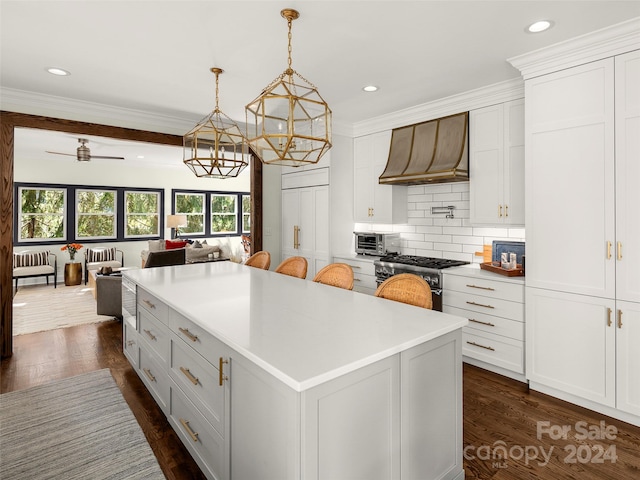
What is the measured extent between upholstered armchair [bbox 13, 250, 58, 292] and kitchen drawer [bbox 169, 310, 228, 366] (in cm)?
654

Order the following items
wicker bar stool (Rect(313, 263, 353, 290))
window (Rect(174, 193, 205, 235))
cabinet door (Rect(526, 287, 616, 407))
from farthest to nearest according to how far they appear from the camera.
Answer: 1. window (Rect(174, 193, 205, 235))
2. wicker bar stool (Rect(313, 263, 353, 290))
3. cabinet door (Rect(526, 287, 616, 407))

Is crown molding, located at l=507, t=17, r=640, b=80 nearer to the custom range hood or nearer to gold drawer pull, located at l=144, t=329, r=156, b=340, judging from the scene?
the custom range hood

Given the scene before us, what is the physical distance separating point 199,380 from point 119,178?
8.16 metres

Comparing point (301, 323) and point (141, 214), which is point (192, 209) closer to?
point (141, 214)

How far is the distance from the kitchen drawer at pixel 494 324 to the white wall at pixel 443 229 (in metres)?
0.79

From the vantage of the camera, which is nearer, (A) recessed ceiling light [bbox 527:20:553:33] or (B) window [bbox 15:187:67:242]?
(A) recessed ceiling light [bbox 527:20:553:33]

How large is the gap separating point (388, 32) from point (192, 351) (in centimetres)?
236

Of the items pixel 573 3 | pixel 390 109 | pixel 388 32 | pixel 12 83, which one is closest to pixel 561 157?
pixel 573 3

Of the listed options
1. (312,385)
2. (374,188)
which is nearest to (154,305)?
(312,385)

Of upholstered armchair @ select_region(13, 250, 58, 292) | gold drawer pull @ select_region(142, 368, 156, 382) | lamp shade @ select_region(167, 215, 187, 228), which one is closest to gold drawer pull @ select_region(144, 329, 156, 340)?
gold drawer pull @ select_region(142, 368, 156, 382)

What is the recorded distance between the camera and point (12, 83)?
347cm

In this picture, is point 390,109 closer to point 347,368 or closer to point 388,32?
point 388,32

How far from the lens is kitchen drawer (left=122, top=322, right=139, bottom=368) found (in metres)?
3.09

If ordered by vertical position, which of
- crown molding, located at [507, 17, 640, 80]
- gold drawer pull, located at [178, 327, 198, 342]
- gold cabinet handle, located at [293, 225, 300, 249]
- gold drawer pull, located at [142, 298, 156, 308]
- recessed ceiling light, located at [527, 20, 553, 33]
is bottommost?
gold drawer pull, located at [178, 327, 198, 342]
